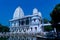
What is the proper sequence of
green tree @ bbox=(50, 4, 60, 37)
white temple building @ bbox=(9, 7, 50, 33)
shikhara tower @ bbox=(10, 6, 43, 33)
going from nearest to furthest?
green tree @ bbox=(50, 4, 60, 37) → white temple building @ bbox=(9, 7, 50, 33) → shikhara tower @ bbox=(10, 6, 43, 33)

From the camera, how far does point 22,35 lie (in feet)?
77.2

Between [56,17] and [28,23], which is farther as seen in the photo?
[28,23]

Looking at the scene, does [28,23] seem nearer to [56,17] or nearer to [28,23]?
[28,23]

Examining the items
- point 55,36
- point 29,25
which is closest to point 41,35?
point 55,36

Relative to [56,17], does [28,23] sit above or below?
above

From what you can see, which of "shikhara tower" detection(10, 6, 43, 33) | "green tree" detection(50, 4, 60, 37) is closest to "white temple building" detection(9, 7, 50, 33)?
"shikhara tower" detection(10, 6, 43, 33)

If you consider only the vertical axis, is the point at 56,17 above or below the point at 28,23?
below

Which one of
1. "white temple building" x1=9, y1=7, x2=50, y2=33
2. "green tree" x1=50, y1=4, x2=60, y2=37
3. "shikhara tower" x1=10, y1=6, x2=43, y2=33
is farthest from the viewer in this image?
"shikhara tower" x1=10, y1=6, x2=43, y2=33

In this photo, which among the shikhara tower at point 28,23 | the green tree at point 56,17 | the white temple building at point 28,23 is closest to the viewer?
the green tree at point 56,17

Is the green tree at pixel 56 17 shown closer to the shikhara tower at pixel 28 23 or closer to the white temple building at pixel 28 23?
the white temple building at pixel 28 23

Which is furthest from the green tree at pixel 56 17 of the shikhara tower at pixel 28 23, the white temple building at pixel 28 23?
the shikhara tower at pixel 28 23

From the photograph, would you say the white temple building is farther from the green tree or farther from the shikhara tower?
the green tree

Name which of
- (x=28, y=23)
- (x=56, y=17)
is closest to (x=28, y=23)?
(x=28, y=23)

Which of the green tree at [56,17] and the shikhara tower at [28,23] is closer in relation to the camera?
the green tree at [56,17]
